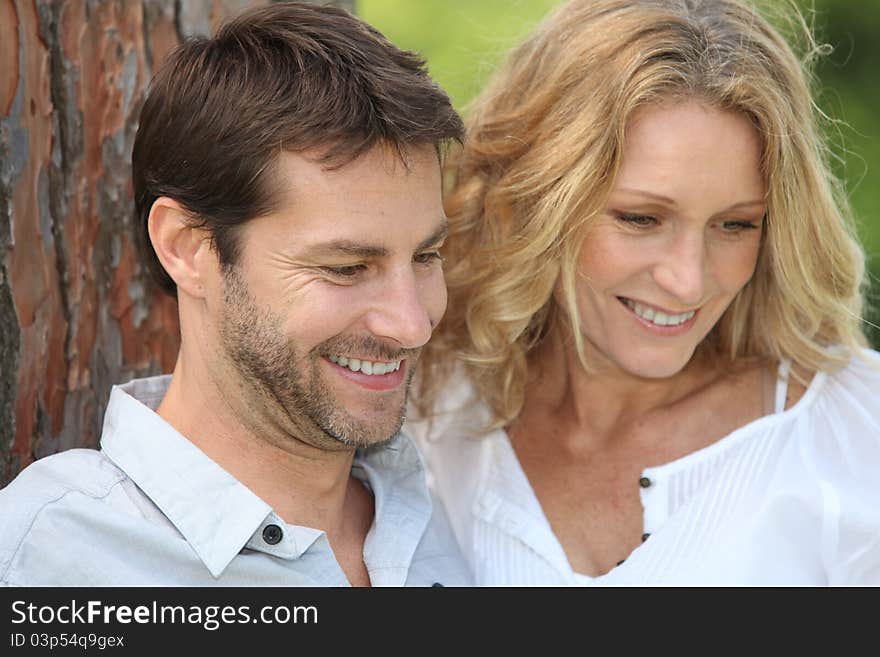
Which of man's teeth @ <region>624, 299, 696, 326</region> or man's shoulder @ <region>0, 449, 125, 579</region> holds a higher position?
man's teeth @ <region>624, 299, 696, 326</region>

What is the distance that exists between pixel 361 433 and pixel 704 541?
2.77 ft

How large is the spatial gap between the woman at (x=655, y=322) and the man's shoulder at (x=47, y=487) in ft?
3.29

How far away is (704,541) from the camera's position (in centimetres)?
255

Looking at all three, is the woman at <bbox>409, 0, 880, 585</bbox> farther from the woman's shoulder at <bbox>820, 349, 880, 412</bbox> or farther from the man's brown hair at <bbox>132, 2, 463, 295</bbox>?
the man's brown hair at <bbox>132, 2, 463, 295</bbox>

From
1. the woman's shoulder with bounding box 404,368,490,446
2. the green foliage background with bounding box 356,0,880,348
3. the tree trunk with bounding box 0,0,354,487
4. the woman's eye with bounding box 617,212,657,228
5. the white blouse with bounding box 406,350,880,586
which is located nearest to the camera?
the tree trunk with bounding box 0,0,354,487

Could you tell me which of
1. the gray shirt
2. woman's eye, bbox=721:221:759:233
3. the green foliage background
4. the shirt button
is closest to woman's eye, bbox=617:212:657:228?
woman's eye, bbox=721:221:759:233

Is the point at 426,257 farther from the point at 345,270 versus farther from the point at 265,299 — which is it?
the point at 265,299

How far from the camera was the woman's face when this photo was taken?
2498mm

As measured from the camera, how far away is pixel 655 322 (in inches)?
107

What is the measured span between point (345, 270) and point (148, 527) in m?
0.56

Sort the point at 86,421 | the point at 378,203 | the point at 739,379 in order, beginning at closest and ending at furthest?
the point at 378,203, the point at 86,421, the point at 739,379
